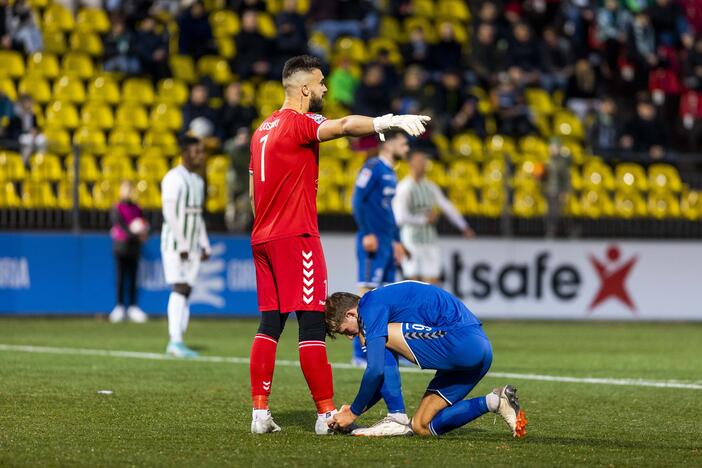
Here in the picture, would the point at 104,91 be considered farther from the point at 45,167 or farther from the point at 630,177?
the point at 630,177

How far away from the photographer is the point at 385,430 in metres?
7.91

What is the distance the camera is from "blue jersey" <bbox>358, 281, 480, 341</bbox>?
25.3ft

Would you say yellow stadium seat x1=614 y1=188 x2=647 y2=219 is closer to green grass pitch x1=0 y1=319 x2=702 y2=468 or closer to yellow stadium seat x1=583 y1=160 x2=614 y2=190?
yellow stadium seat x1=583 y1=160 x2=614 y2=190

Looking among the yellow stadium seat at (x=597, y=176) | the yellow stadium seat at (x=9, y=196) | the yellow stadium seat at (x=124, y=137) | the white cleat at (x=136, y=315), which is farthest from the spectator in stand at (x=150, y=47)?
the yellow stadium seat at (x=597, y=176)

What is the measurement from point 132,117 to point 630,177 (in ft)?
28.5

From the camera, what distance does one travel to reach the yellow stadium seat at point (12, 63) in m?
21.4

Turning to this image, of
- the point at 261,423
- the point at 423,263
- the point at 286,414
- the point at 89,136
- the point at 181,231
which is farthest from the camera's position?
the point at 89,136

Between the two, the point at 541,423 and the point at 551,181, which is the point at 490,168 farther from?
the point at 541,423

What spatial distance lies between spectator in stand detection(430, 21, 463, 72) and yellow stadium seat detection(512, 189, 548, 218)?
3.80 metres

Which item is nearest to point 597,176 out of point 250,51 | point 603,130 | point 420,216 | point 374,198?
point 603,130

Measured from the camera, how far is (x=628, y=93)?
Result: 2788 centimetres

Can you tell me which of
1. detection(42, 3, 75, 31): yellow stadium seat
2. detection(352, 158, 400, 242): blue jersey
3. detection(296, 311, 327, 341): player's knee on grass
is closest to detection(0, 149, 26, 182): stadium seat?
detection(42, 3, 75, 31): yellow stadium seat

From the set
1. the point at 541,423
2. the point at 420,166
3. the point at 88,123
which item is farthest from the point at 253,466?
the point at 88,123

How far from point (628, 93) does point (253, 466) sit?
2242 cm
